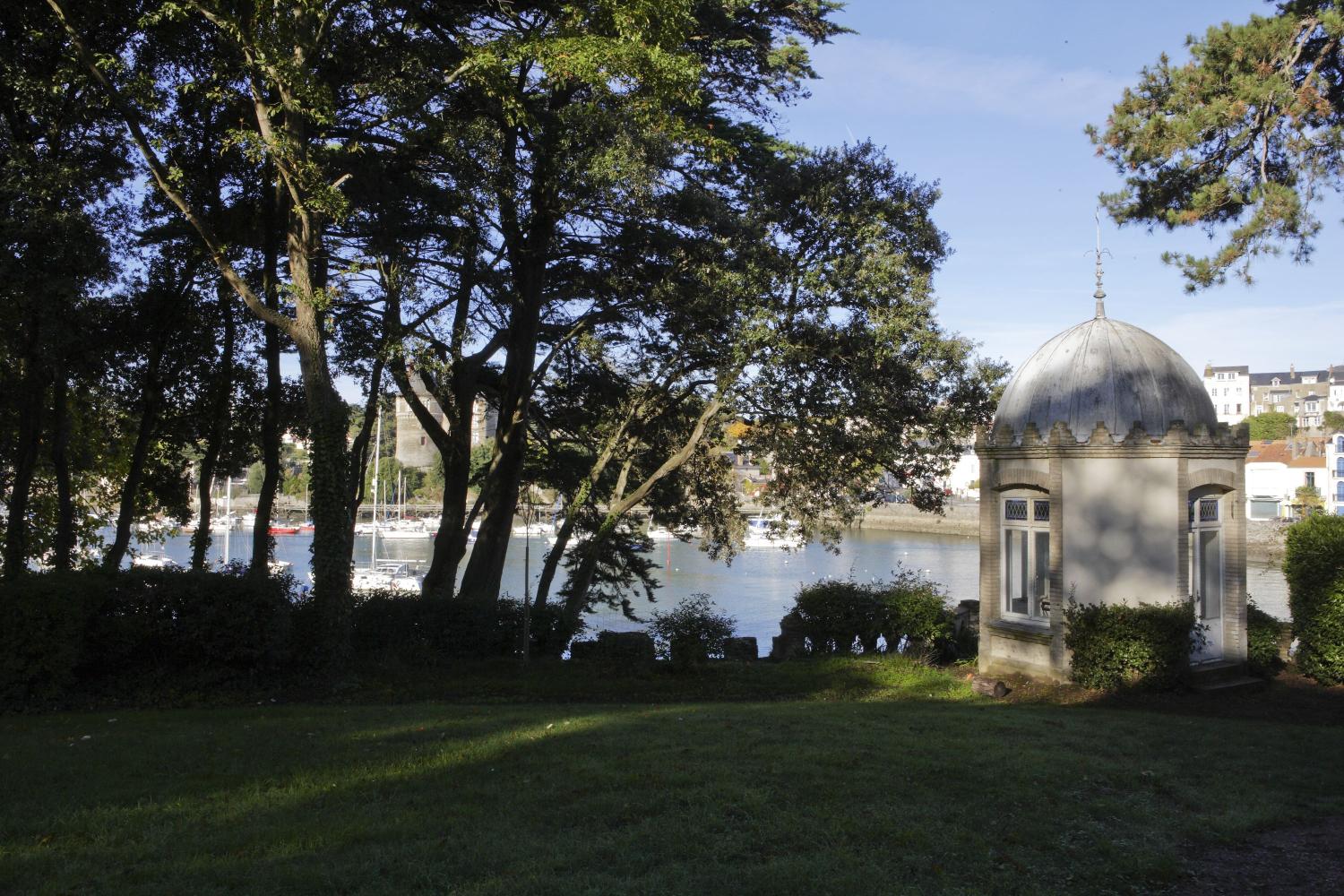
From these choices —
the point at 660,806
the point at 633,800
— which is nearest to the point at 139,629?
the point at 633,800

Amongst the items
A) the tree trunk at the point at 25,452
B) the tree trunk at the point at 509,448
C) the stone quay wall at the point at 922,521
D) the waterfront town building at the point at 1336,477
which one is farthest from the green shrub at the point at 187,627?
the waterfront town building at the point at 1336,477

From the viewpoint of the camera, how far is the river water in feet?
107

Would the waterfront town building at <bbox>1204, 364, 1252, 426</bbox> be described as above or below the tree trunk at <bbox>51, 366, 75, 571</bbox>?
above

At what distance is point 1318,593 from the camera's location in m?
12.5

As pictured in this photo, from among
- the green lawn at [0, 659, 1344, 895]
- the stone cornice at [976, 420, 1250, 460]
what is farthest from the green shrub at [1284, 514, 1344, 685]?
the green lawn at [0, 659, 1344, 895]

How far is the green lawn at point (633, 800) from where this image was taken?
16.5 feet

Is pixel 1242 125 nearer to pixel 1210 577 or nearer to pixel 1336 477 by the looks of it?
pixel 1210 577

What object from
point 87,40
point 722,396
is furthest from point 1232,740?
point 87,40

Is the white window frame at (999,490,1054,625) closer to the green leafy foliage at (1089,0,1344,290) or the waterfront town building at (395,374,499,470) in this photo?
the green leafy foliage at (1089,0,1344,290)

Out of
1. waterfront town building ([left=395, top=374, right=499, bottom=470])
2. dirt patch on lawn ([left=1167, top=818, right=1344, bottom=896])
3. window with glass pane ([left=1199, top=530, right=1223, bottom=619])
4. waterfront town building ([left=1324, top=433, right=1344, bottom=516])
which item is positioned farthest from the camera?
waterfront town building ([left=1324, top=433, right=1344, bottom=516])

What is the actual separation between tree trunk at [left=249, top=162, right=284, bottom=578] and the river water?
19.7 feet

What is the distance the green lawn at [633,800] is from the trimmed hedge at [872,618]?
5.19 meters

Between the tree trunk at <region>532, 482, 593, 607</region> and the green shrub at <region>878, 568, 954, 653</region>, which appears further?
the tree trunk at <region>532, 482, 593, 607</region>

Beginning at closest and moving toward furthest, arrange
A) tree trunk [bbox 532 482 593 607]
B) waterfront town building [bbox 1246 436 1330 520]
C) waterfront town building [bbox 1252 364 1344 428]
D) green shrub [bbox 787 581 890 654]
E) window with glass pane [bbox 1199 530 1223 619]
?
1. window with glass pane [bbox 1199 530 1223 619]
2. green shrub [bbox 787 581 890 654]
3. tree trunk [bbox 532 482 593 607]
4. waterfront town building [bbox 1246 436 1330 520]
5. waterfront town building [bbox 1252 364 1344 428]
